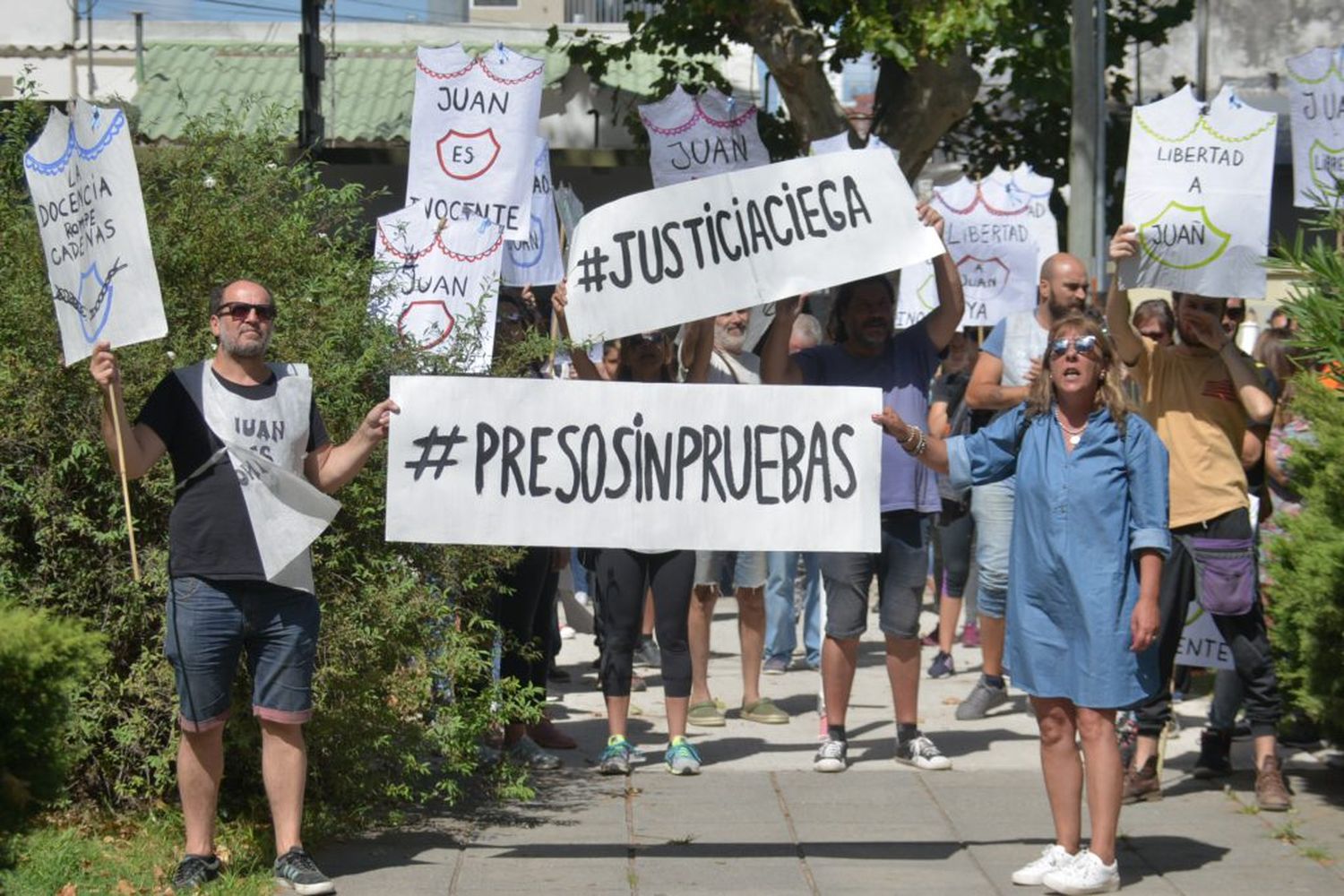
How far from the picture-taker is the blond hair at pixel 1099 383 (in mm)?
6086

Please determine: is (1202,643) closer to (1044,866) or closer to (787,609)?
(1044,866)

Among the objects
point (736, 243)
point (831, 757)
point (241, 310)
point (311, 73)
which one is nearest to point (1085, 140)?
point (311, 73)

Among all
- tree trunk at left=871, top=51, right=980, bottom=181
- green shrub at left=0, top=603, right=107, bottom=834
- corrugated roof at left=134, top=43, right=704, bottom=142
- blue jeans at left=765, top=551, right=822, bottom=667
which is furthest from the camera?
corrugated roof at left=134, top=43, right=704, bottom=142

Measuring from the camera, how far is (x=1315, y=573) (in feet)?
23.2

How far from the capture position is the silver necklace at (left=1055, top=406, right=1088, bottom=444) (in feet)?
20.1

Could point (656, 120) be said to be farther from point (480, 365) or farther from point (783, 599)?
point (480, 365)

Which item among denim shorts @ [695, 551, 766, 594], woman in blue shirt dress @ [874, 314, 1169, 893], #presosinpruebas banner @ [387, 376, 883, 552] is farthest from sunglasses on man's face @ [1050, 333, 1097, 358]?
denim shorts @ [695, 551, 766, 594]

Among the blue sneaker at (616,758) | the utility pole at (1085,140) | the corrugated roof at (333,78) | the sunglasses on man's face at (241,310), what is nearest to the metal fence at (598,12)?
the corrugated roof at (333,78)

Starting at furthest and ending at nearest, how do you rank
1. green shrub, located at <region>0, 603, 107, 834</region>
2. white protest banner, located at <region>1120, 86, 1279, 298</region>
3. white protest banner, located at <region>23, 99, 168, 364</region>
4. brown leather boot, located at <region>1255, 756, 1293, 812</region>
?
white protest banner, located at <region>1120, 86, 1279, 298</region>, brown leather boot, located at <region>1255, 756, 1293, 812</region>, white protest banner, located at <region>23, 99, 168, 364</region>, green shrub, located at <region>0, 603, 107, 834</region>

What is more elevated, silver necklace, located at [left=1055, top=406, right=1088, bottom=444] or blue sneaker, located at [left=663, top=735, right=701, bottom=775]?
silver necklace, located at [left=1055, top=406, right=1088, bottom=444]

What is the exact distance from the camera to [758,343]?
9.94 metres

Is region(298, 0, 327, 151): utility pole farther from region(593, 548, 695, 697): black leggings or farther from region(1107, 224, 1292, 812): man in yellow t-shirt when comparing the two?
region(1107, 224, 1292, 812): man in yellow t-shirt

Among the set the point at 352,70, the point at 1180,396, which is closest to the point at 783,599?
the point at 1180,396

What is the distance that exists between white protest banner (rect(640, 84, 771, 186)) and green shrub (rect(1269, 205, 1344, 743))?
3529 millimetres
